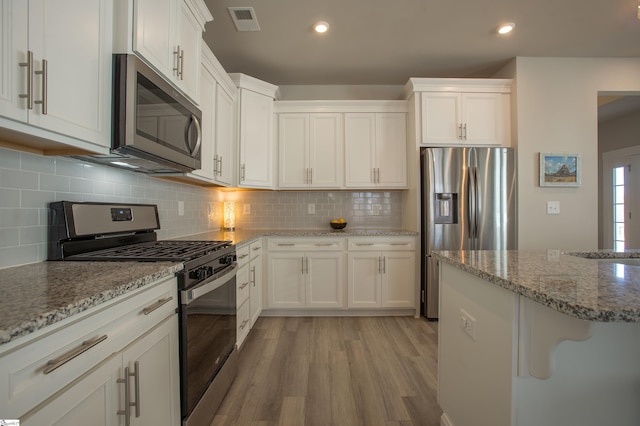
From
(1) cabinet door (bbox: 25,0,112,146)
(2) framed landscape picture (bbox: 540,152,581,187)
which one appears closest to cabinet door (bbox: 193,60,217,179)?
(1) cabinet door (bbox: 25,0,112,146)

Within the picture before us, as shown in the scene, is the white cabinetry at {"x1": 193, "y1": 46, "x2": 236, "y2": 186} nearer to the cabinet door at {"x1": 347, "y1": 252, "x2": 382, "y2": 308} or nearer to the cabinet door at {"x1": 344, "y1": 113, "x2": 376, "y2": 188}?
the cabinet door at {"x1": 344, "y1": 113, "x2": 376, "y2": 188}

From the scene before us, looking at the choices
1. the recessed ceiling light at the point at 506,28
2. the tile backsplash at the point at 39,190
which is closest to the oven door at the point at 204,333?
the tile backsplash at the point at 39,190

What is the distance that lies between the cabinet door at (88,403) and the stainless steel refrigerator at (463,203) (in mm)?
2688

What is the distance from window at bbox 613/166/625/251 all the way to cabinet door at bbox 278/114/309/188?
520 centimetres

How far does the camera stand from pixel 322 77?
339 centimetres

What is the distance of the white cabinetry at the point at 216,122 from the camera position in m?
2.12

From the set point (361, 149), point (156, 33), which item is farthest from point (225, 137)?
point (361, 149)

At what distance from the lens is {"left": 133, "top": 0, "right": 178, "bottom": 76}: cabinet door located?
121 centimetres

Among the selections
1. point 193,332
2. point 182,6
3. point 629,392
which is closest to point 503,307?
point 629,392

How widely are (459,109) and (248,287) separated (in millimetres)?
2841

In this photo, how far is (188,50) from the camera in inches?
66.8

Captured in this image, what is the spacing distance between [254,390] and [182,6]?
2.36 m

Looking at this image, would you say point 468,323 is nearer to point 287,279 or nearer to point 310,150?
point 287,279

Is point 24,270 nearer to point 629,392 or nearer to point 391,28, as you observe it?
point 629,392
